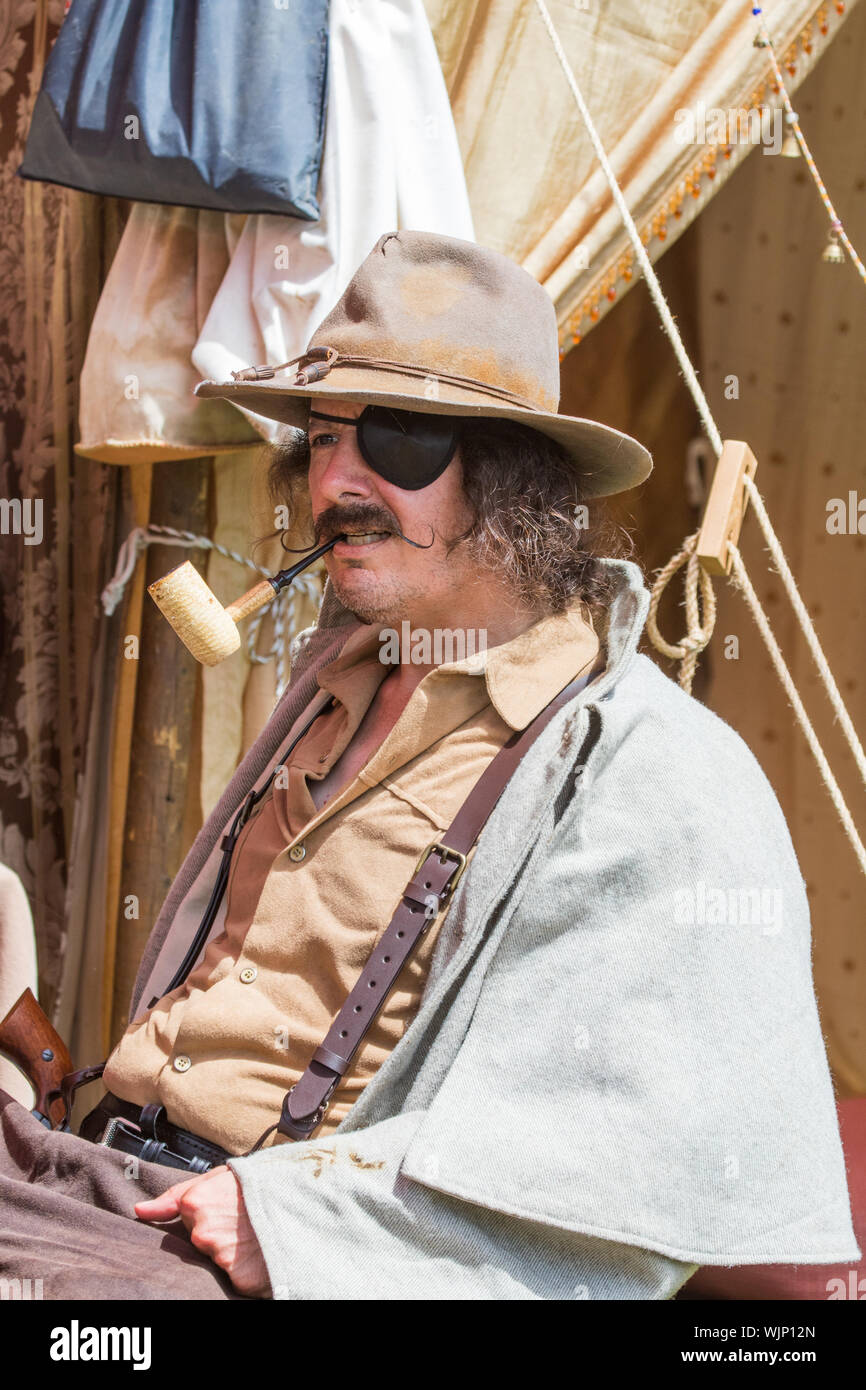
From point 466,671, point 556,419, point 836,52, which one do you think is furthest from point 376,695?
point 836,52

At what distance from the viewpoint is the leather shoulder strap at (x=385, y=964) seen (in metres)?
1.50

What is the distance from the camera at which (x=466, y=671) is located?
1675mm

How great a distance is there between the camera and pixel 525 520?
5.87 feet

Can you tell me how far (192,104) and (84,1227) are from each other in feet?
5.81

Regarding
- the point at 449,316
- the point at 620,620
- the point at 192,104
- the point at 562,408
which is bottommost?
the point at 620,620

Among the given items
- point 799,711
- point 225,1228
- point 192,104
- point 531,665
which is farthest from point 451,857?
point 192,104

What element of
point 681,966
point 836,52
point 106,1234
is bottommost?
point 106,1234

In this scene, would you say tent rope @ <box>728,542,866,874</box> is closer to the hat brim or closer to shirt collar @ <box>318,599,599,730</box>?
the hat brim

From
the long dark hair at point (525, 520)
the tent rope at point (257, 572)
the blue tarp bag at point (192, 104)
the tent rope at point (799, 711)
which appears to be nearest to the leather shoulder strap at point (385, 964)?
the long dark hair at point (525, 520)

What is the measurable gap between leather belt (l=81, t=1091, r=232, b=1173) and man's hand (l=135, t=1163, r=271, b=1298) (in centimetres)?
14

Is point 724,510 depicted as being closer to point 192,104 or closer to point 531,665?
point 531,665
